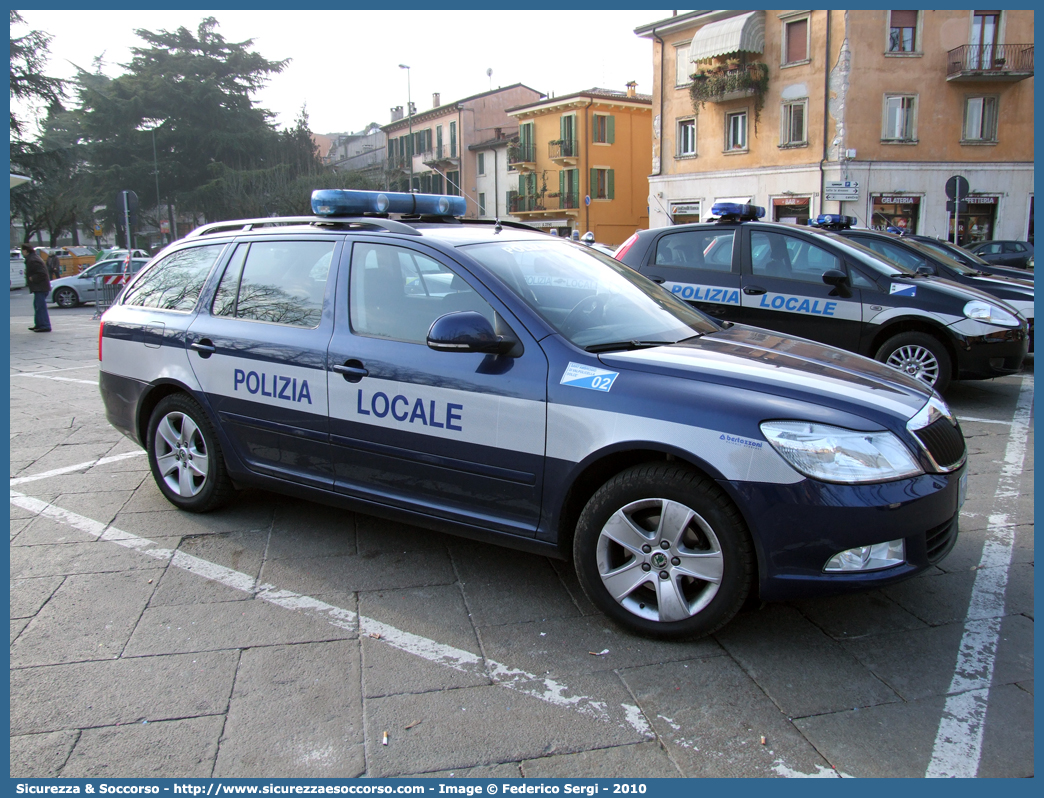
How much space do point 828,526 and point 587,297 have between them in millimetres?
1510

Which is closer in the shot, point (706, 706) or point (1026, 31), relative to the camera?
point (706, 706)

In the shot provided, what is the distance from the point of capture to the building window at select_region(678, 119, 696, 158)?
3334 cm

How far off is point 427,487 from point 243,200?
167ft

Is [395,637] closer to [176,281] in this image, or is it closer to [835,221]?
[176,281]

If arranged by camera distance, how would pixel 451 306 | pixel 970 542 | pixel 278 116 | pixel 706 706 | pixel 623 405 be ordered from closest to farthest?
pixel 706 706
pixel 623 405
pixel 451 306
pixel 970 542
pixel 278 116

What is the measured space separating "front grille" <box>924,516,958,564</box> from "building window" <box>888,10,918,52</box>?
100 ft

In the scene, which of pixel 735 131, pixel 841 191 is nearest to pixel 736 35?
pixel 735 131

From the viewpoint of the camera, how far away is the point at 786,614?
3324mm

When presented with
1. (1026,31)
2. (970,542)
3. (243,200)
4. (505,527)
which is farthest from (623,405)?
(243,200)

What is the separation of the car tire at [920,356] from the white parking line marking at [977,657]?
231 centimetres

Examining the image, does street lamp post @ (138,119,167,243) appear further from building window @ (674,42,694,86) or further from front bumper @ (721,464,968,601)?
front bumper @ (721,464,968,601)

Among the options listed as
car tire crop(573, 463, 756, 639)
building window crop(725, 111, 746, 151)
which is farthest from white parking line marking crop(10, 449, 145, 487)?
building window crop(725, 111, 746, 151)

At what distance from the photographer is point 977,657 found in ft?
9.81
